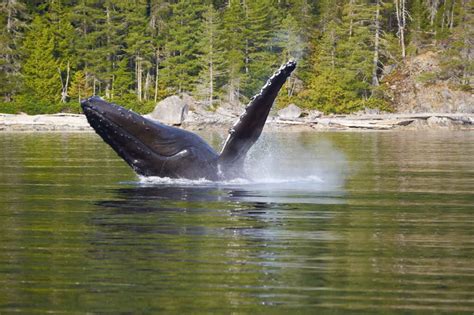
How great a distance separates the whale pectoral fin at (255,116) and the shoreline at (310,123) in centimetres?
5572

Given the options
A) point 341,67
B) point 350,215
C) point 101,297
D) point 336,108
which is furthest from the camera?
point 341,67

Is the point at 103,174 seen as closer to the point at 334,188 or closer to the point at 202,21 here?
the point at 334,188

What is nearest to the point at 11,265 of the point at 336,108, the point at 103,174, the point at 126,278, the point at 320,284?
the point at 126,278

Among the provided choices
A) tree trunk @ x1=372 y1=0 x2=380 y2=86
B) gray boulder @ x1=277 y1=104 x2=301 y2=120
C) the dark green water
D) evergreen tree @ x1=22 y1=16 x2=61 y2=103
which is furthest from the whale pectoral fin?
tree trunk @ x1=372 y1=0 x2=380 y2=86

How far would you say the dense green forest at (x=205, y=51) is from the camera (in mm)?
98938

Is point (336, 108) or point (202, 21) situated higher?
point (202, 21)

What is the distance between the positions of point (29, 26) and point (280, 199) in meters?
85.2

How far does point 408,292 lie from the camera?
10.5 meters

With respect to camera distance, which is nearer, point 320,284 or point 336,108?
point 320,284

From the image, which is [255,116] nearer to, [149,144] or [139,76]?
[149,144]

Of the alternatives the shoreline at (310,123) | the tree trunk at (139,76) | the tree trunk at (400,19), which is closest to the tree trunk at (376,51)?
the tree trunk at (400,19)

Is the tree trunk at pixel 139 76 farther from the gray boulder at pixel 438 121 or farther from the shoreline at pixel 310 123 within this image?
the gray boulder at pixel 438 121

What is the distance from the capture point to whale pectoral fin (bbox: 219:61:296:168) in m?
19.1

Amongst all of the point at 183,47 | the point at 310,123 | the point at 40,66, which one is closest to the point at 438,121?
the point at 310,123
